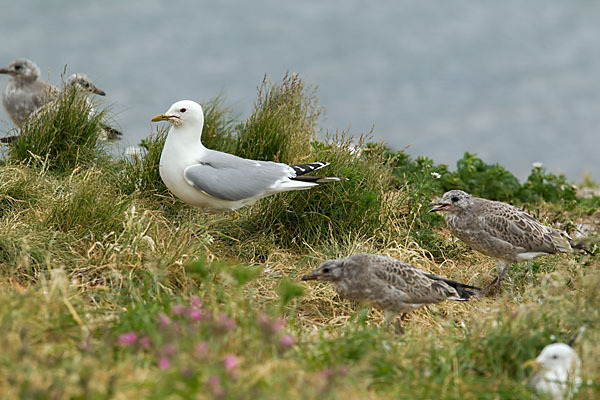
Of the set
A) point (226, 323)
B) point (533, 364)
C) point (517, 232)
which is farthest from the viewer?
point (517, 232)

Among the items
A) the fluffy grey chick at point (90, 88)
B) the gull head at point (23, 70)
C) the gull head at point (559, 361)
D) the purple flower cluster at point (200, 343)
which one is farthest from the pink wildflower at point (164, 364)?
the gull head at point (23, 70)

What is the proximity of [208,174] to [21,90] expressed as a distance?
3652 millimetres

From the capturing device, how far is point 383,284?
14.3 feet

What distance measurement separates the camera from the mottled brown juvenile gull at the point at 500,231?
5238mm

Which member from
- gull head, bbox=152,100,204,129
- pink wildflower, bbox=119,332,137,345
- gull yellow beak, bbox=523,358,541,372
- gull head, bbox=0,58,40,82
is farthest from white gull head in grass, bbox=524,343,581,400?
gull head, bbox=0,58,40,82

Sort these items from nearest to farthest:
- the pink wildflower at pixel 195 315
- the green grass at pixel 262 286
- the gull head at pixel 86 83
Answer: the green grass at pixel 262 286 → the pink wildflower at pixel 195 315 → the gull head at pixel 86 83

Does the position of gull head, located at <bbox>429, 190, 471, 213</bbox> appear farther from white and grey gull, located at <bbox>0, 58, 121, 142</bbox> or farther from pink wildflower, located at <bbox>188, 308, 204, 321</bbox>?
white and grey gull, located at <bbox>0, 58, 121, 142</bbox>

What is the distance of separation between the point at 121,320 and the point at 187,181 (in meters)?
2.12

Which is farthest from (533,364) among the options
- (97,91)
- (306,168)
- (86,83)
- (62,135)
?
(86,83)

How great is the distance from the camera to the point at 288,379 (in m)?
3.07

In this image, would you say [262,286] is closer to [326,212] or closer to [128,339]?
[326,212]

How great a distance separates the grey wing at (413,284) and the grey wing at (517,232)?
943 millimetres

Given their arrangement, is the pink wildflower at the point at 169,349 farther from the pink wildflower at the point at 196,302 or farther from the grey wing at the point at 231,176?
the grey wing at the point at 231,176

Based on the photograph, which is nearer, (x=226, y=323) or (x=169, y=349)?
(x=169, y=349)
